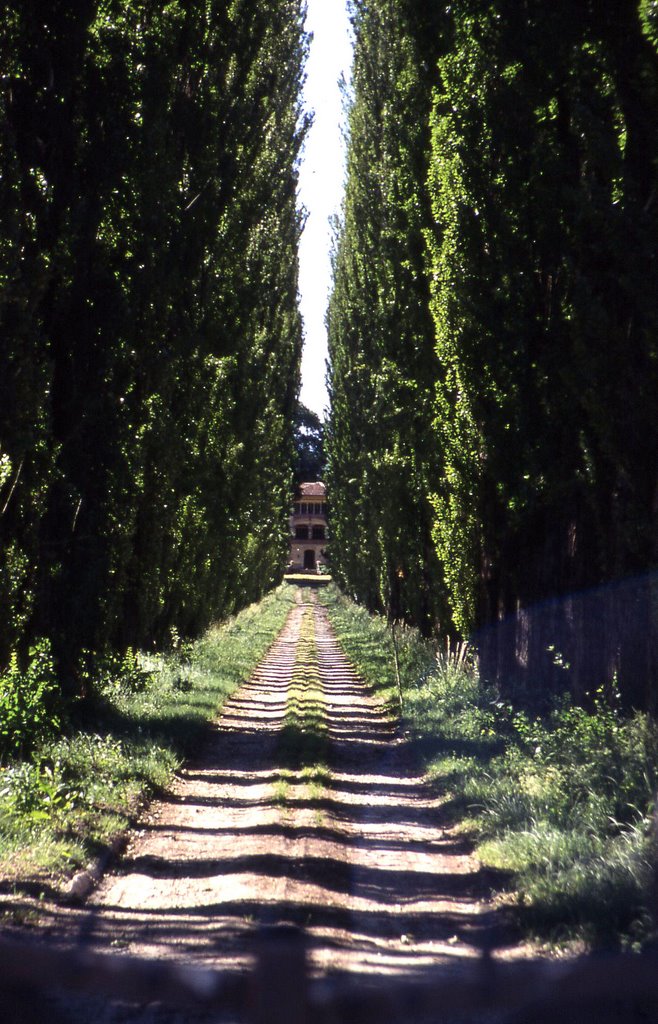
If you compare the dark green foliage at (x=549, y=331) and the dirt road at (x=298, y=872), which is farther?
the dark green foliage at (x=549, y=331)

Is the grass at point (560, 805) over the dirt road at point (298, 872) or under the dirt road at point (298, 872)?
over

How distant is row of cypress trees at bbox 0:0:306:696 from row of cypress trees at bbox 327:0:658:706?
9.24 feet

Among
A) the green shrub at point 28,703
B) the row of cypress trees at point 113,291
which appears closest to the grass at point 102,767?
the green shrub at point 28,703

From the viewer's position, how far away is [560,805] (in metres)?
7.76

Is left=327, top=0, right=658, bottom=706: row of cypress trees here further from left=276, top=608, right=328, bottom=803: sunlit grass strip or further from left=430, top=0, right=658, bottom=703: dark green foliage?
left=276, top=608, right=328, bottom=803: sunlit grass strip

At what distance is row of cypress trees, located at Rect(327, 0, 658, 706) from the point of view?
798 centimetres

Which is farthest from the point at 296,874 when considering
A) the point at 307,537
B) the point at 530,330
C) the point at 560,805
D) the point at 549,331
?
the point at 307,537

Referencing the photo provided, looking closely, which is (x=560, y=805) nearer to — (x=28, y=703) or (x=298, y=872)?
(x=298, y=872)

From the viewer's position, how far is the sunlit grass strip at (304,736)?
34.4ft

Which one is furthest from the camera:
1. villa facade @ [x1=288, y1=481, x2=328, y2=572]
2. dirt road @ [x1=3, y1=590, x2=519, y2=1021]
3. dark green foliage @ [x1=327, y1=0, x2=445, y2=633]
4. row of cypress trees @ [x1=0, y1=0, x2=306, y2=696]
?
villa facade @ [x1=288, y1=481, x2=328, y2=572]

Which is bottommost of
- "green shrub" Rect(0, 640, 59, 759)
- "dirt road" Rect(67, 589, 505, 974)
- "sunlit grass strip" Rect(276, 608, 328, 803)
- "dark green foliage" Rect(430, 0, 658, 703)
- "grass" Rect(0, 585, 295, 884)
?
"dirt road" Rect(67, 589, 505, 974)

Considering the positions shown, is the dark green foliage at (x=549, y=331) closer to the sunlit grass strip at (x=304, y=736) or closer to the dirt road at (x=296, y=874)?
the dirt road at (x=296, y=874)

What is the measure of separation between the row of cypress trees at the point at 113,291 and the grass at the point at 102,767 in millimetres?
853

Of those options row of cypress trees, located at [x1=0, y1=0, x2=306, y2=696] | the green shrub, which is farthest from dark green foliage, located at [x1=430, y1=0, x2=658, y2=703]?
the green shrub
